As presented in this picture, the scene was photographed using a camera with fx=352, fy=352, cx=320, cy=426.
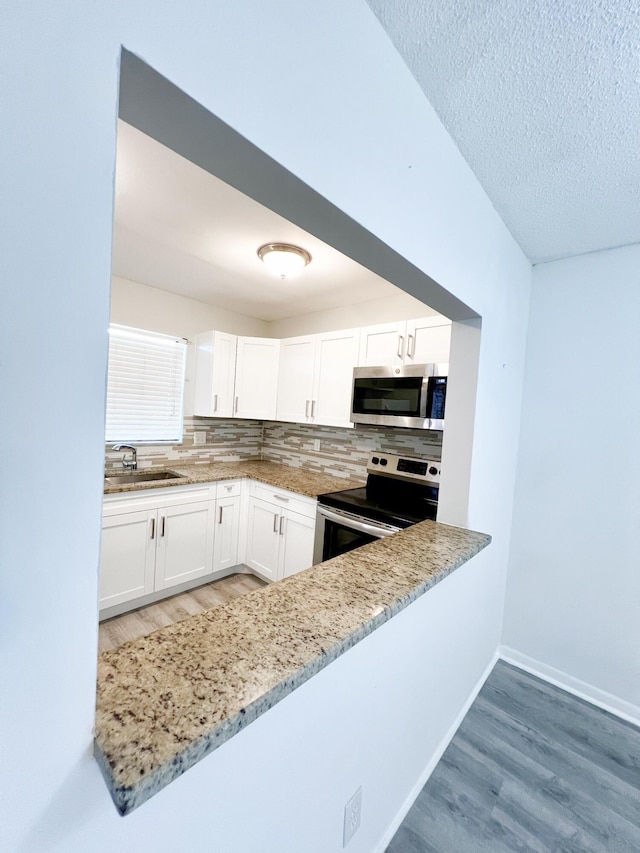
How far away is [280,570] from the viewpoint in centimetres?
280

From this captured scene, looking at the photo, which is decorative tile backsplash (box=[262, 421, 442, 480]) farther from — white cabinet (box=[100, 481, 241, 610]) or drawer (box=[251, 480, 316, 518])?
white cabinet (box=[100, 481, 241, 610])

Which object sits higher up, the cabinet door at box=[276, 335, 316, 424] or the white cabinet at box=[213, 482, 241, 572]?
the cabinet door at box=[276, 335, 316, 424]

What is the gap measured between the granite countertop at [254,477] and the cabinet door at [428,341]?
1.16 metres

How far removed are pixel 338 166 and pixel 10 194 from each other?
2.09 feet

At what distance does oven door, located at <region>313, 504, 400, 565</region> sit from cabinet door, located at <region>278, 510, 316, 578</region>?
113 millimetres

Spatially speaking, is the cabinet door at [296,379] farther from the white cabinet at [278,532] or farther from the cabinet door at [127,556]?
the cabinet door at [127,556]

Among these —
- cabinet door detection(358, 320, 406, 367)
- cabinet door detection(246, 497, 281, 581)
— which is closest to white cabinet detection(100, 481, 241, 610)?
cabinet door detection(246, 497, 281, 581)

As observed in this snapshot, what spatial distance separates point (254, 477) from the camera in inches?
119

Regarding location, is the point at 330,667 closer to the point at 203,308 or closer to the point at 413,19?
the point at 413,19

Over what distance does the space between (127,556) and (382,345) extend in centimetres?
231

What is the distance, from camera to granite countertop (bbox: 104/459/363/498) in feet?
8.27

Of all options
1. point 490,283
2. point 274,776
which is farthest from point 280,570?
point 490,283

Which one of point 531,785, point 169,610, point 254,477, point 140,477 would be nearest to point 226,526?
point 254,477

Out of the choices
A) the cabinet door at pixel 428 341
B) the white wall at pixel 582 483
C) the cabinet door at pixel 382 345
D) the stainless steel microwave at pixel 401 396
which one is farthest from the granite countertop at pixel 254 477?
the white wall at pixel 582 483
